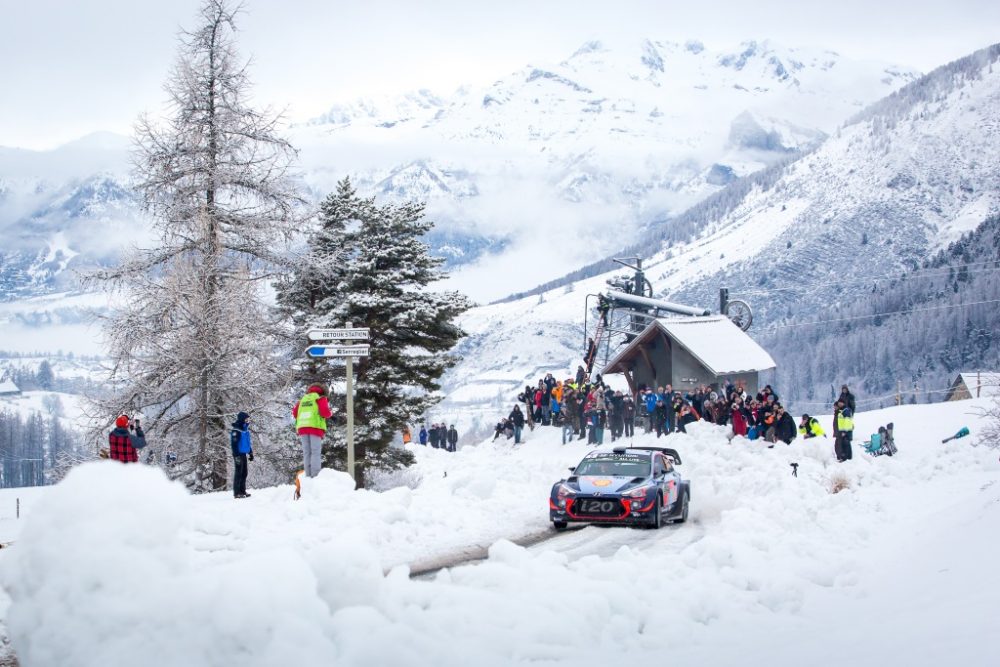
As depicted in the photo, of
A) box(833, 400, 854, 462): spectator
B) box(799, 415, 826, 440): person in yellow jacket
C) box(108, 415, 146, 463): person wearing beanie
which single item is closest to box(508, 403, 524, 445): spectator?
box(799, 415, 826, 440): person in yellow jacket

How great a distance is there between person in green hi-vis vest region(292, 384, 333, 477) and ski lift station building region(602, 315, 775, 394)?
2720 centimetres

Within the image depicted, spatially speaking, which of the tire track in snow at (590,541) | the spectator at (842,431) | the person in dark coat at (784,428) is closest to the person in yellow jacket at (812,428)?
the person in dark coat at (784,428)

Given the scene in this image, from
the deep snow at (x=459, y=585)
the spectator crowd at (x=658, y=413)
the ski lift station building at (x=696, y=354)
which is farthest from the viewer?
the ski lift station building at (x=696, y=354)

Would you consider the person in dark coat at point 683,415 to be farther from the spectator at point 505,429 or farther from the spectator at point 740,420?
the spectator at point 505,429

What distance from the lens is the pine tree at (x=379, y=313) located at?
86.5 feet

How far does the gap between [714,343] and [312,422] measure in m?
30.0

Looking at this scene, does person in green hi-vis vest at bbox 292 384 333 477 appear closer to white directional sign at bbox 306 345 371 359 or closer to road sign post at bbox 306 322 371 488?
road sign post at bbox 306 322 371 488

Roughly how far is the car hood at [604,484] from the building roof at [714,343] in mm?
24558

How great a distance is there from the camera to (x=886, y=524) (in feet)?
51.1

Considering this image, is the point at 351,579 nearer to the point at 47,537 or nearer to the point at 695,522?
the point at 47,537

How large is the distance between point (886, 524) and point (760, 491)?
447cm

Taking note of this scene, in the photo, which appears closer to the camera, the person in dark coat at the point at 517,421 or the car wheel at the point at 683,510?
the car wheel at the point at 683,510

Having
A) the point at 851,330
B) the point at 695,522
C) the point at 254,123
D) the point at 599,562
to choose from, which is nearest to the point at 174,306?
the point at 254,123

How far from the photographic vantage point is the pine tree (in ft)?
86.5
